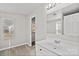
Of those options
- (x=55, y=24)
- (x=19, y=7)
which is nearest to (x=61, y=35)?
(x=55, y=24)

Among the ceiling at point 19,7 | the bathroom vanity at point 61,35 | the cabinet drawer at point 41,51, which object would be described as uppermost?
the ceiling at point 19,7

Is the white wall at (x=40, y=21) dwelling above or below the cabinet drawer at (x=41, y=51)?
above

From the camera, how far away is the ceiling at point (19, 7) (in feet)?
4.42

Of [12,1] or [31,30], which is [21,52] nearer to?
[31,30]

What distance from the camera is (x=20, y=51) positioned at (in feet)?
4.69

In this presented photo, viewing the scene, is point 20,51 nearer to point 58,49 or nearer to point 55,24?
point 58,49

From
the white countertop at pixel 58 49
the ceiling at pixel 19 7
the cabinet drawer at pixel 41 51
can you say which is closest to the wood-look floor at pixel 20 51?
the cabinet drawer at pixel 41 51

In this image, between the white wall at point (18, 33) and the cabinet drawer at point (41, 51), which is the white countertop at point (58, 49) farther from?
the white wall at point (18, 33)

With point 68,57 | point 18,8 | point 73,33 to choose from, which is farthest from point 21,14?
point 68,57

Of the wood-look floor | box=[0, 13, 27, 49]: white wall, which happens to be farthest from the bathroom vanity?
box=[0, 13, 27, 49]: white wall

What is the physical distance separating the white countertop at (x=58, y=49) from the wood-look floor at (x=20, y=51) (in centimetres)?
20

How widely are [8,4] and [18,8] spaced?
0.17 metres

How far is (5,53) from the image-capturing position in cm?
140

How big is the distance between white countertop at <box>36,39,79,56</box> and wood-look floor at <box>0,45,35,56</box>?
0.65 feet
